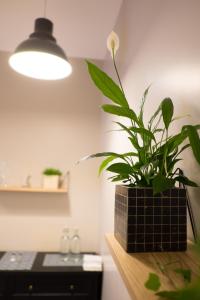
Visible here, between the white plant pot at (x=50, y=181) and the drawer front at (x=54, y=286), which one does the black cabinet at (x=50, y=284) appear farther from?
the white plant pot at (x=50, y=181)

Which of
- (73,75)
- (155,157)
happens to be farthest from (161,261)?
(73,75)

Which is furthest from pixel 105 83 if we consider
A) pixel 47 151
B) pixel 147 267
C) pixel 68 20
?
pixel 47 151

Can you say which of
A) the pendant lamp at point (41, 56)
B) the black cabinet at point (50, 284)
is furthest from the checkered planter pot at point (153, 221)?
the black cabinet at point (50, 284)

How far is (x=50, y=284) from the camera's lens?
2.06 m

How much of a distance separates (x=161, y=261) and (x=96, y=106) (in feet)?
7.69

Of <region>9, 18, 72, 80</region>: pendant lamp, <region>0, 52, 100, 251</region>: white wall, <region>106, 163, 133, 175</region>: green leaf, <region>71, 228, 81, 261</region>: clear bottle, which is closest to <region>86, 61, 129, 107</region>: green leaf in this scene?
<region>106, 163, 133, 175</region>: green leaf

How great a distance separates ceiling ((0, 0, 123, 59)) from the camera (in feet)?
6.20

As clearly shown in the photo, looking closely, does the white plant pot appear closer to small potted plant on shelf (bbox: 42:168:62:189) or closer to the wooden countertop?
small potted plant on shelf (bbox: 42:168:62:189)

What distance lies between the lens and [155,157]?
2.35ft

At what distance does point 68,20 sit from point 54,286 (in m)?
2.27

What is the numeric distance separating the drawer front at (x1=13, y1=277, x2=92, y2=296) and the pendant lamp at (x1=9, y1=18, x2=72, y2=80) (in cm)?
165

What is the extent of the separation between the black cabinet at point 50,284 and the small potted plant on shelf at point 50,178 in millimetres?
744

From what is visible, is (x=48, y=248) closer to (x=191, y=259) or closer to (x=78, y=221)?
(x=78, y=221)

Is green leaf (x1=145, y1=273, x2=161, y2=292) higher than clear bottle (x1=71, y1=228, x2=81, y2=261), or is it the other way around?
green leaf (x1=145, y1=273, x2=161, y2=292)
